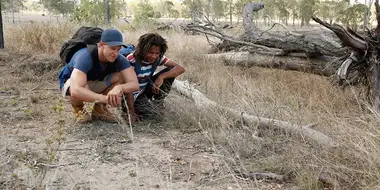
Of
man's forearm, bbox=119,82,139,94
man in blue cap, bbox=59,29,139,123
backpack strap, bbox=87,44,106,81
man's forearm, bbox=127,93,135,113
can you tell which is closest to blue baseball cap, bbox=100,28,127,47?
man in blue cap, bbox=59,29,139,123

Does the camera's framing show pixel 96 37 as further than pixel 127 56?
No

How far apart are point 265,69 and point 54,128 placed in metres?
4.03

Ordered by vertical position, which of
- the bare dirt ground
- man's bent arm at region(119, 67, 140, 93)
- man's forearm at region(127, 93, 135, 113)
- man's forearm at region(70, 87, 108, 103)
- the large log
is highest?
the large log

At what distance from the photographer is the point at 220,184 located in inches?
106

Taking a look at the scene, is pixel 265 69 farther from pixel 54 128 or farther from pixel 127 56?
pixel 54 128

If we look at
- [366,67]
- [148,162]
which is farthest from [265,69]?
[148,162]

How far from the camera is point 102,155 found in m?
3.20

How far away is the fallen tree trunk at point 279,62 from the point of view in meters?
5.26

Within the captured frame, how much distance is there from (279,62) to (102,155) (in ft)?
11.6

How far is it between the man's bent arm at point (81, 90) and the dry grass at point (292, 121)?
34.4 inches

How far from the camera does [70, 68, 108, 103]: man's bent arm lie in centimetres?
346

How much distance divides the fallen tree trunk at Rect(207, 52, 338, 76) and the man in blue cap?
8.72 feet

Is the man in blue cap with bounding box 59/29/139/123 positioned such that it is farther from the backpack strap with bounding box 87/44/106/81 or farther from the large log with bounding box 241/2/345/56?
the large log with bounding box 241/2/345/56

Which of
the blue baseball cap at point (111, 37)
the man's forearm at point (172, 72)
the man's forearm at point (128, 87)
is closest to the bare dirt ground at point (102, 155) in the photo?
the man's forearm at point (172, 72)
